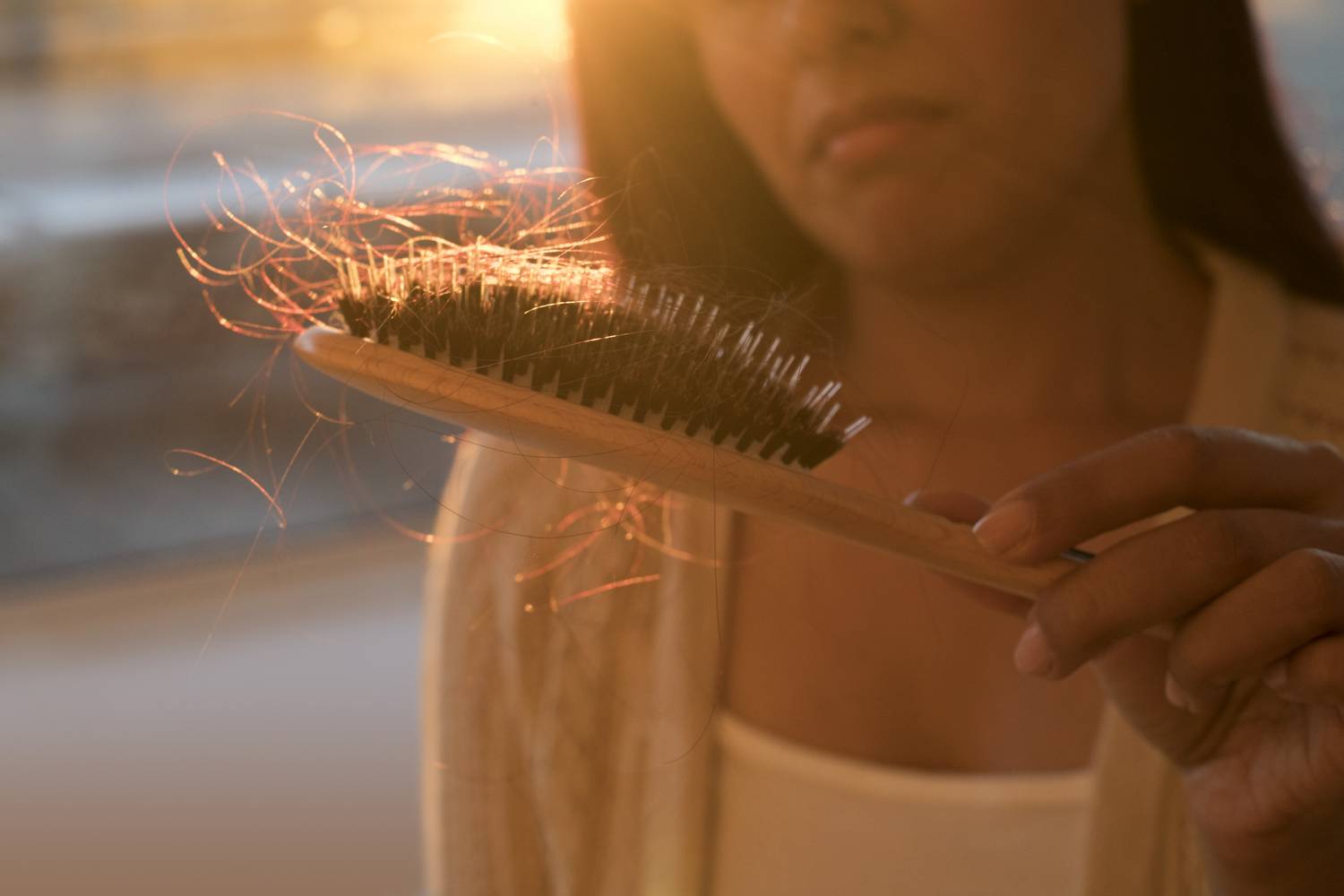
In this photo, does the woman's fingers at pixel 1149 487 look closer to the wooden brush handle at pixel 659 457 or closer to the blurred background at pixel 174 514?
the wooden brush handle at pixel 659 457

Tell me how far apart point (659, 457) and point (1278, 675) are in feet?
0.64

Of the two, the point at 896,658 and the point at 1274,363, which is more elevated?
the point at 1274,363

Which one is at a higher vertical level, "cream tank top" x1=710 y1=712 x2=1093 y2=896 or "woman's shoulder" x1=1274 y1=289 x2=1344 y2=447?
"woman's shoulder" x1=1274 y1=289 x2=1344 y2=447

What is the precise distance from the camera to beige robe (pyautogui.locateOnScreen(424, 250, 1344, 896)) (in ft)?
1.61

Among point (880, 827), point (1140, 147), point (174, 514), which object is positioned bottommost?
point (880, 827)

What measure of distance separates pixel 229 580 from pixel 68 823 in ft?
0.53

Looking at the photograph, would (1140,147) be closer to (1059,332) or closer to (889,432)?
(1059,332)

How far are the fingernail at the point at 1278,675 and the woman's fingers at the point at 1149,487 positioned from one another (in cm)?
5

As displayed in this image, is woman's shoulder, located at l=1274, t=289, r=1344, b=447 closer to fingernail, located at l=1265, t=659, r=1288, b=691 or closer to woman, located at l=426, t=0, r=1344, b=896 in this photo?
woman, located at l=426, t=0, r=1344, b=896

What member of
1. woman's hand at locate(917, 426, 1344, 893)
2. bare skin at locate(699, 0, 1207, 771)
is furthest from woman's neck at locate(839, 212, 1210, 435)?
woman's hand at locate(917, 426, 1344, 893)

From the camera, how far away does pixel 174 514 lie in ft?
1.82

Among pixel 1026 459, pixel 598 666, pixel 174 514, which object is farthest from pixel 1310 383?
pixel 174 514

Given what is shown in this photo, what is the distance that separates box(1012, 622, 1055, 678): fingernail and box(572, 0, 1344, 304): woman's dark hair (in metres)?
0.16

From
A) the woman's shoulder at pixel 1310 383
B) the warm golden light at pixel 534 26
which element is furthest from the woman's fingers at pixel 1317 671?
the warm golden light at pixel 534 26
